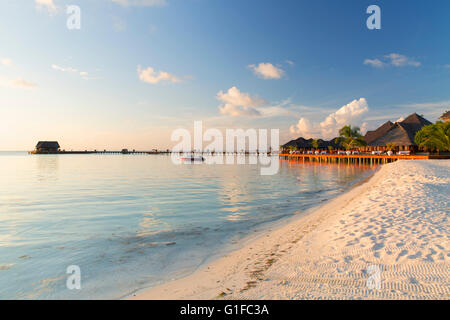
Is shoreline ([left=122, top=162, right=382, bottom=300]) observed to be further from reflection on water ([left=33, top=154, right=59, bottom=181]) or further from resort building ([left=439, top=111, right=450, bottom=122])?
resort building ([left=439, top=111, right=450, bottom=122])

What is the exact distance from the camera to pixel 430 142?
36.4m

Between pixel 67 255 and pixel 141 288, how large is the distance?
3172 millimetres

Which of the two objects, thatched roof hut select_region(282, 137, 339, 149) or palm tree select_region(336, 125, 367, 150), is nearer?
palm tree select_region(336, 125, 367, 150)

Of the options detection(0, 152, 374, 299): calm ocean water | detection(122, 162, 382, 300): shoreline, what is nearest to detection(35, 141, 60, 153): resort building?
detection(0, 152, 374, 299): calm ocean water

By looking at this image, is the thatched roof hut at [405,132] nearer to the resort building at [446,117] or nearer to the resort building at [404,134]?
the resort building at [404,134]

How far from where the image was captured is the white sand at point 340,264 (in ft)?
11.0

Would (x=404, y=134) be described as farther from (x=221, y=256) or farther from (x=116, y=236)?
(x=116, y=236)

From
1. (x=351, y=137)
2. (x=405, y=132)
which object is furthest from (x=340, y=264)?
(x=351, y=137)

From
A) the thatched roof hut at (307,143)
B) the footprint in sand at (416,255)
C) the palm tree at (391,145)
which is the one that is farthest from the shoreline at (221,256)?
the thatched roof hut at (307,143)

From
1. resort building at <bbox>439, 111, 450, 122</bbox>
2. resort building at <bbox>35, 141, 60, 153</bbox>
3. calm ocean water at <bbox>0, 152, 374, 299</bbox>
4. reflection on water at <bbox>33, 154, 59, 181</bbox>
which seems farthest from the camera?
resort building at <bbox>35, 141, 60, 153</bbox>

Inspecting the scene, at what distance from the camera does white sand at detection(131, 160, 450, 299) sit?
3.36 metres

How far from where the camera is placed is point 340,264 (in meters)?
4.21

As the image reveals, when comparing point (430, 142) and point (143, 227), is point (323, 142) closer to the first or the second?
point (430, 142)

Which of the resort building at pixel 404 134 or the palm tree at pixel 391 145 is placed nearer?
the resort building at pixel 404 134
